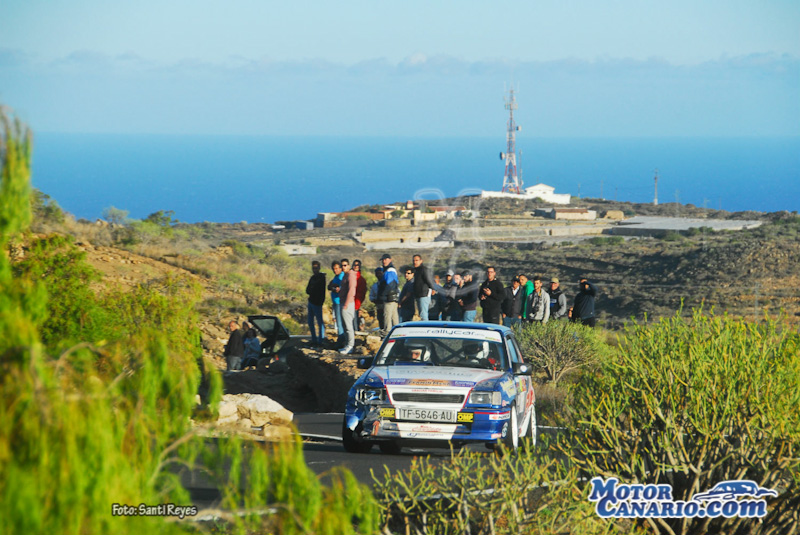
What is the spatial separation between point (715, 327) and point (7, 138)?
22.2 ft

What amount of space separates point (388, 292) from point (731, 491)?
11124mm

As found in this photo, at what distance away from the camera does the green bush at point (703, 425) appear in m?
7.57

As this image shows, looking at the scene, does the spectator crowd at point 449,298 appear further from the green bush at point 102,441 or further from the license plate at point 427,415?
the green bush at point 102,441

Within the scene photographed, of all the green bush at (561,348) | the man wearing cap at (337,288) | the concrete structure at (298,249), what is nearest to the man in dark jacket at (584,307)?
the green bush at (561,348)

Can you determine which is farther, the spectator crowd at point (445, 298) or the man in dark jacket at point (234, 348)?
the man in dark jacket at point (234, 348)

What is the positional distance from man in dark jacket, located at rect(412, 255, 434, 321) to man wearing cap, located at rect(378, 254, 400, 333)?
408 millimetres

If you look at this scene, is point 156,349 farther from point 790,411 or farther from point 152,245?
point 152,245

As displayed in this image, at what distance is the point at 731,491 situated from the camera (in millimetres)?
7625

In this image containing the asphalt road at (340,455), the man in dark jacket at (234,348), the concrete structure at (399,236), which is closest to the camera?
the asphalt road at (340,455)

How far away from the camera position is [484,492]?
6895mm

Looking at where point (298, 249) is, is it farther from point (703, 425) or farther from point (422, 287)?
point (703, 425)

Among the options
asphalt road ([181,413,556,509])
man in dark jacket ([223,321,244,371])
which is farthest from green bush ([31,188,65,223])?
asphalt road ([181,413,556,509])

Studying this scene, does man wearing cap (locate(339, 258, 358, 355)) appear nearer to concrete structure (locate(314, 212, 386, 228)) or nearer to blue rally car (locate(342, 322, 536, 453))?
blue rally car (locate(342, 322, 536, 453))

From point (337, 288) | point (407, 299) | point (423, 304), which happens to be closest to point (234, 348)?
point (337, 288)
